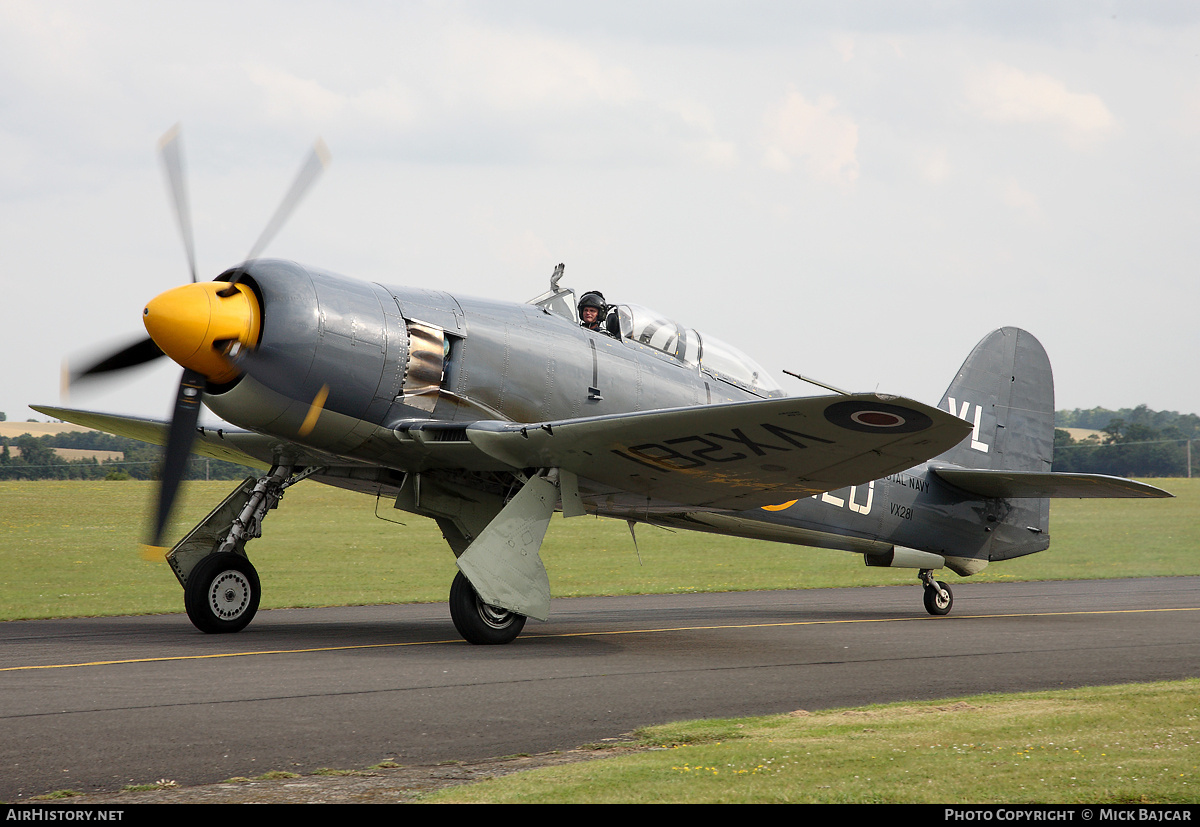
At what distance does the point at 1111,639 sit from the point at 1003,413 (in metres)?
4.91

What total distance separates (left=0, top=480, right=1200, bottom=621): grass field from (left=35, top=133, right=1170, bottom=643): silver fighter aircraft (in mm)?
4601

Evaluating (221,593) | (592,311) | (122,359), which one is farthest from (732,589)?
(122,359)

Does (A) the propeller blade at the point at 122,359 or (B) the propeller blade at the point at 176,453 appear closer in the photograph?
(B) the propeller blade at the point at 176,453

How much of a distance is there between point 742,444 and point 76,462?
4599cm

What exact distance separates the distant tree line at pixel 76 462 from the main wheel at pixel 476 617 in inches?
1159

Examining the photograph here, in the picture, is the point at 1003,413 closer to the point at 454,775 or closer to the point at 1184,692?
the point at 1184,692

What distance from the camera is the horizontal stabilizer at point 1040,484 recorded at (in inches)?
411

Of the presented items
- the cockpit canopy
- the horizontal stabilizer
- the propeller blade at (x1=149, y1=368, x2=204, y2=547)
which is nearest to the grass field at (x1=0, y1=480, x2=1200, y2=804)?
the propeller blade at (x1=149, y1=368, x2=204, y2=547)

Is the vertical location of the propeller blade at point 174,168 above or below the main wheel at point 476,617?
above

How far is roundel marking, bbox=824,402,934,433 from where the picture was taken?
7871 mm

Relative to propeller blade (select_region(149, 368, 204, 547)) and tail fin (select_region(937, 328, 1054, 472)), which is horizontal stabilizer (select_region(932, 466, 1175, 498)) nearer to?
tail fin (select_region(937, 328, 1054, 472))

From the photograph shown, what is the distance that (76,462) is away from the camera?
47938 millimetres

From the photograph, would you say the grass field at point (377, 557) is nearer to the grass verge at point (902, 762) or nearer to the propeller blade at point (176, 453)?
the propeller blade at point (176, 453)

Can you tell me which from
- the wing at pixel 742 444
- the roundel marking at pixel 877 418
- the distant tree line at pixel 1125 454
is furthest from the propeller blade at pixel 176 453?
the distant tree line at pixel 1125 454
